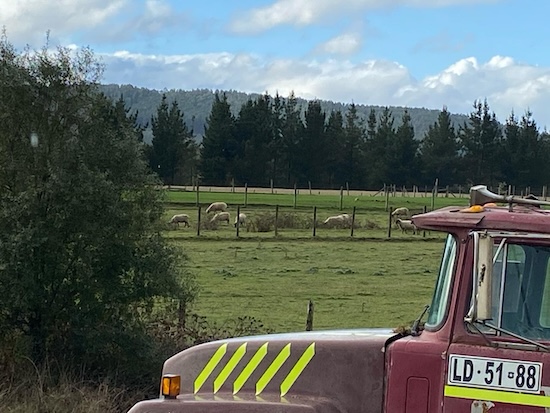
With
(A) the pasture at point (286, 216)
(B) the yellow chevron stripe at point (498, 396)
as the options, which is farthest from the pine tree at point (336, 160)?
(B) the yellow chevron stripe at point (498, 396)

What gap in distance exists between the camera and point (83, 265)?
11430mm

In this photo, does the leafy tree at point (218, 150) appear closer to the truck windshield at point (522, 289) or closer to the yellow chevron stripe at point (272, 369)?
the yellow chevron stripe at point (272, 369)

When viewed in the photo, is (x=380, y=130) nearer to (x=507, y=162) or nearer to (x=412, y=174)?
(x=412, y=174)

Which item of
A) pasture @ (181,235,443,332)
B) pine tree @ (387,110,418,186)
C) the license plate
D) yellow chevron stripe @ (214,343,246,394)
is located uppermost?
pine tree @ (387,110,418,186)

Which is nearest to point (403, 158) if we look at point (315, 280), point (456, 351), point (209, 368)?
point (315, 280)

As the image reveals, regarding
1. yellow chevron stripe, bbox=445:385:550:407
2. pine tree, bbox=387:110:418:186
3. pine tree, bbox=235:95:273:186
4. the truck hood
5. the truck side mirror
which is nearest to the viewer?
the truck side mirror

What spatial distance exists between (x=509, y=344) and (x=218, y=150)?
73917 millimetres

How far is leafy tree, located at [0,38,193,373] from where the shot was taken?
11367 millimetres

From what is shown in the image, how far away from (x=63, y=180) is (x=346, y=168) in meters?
74.0

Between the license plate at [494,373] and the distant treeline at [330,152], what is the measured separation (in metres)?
71.7

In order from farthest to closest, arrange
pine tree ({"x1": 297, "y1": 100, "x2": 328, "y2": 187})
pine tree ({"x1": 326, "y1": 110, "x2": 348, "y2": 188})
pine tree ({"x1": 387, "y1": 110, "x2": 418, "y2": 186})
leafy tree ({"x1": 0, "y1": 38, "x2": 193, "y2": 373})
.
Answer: pine tree ({"x1": 326, "y1": 110, "x2": 348, "y2": 188}), pine tree ({"x1": 297, "y1": 100, "x2": 328, "y2": 187}), pine tree ({"x1": 387, "y1": 110, "x2": 418, "y2": 186}), leafy tree ({"x1": 0, "y1": 38, "x2": 193, "y2": 373})

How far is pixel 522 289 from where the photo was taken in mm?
4547

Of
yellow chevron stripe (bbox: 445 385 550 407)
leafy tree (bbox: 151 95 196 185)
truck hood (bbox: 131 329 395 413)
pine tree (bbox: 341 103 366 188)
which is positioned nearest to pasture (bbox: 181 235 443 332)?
truck hood (bbox: 131 329 395 413)

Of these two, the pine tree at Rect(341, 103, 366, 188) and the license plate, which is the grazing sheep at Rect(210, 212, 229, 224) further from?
the pine tree at Rect(341, 103, 366, 188)
